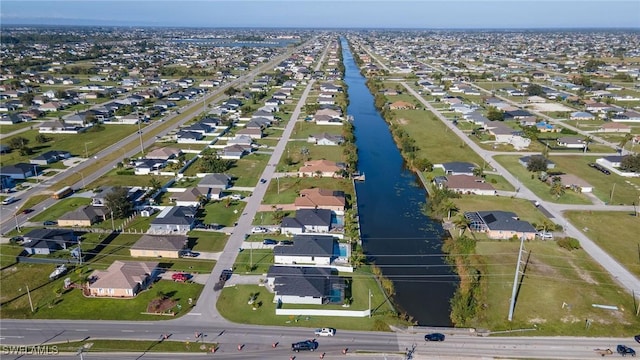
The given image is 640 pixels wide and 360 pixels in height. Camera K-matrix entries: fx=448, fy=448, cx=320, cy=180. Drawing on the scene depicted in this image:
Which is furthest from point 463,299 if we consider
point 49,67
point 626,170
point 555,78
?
point 49,67

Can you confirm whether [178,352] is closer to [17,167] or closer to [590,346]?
[590,346]

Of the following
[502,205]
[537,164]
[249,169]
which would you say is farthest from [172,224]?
[537,164]

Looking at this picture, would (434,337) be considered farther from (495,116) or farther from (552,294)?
(495,116)

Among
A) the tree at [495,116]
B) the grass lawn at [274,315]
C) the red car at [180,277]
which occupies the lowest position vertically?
the grass lawn at [274,315]

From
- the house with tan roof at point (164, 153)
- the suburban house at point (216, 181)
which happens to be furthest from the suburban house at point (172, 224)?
the house with tan roof at point (164, 153)

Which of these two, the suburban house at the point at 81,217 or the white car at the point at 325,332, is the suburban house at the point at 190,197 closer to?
the suburban house at the point at 81,217
